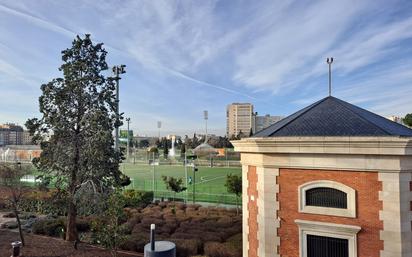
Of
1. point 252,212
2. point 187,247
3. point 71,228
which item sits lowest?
point 187,247

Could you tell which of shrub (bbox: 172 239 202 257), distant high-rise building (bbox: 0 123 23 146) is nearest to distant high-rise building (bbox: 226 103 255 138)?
distant high-rise building (bbox: 0 123 23 146)

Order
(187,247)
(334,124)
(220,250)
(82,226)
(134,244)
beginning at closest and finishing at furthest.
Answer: (334,124) < (220,250) < (187,247) < (134,244) < (82,226)

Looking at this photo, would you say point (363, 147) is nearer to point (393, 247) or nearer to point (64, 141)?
point (393, 247)

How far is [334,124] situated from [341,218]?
2904 millimetres

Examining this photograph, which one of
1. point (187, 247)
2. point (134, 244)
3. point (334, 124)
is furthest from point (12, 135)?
point (334, 124)

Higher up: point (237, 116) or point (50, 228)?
point (237, 116)

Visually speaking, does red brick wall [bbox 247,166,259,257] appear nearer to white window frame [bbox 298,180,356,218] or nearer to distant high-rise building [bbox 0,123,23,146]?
white window frame [bbox 298,180,356,218]

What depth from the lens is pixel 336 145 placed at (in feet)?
30.0

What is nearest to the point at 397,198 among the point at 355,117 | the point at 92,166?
the point at 355,117

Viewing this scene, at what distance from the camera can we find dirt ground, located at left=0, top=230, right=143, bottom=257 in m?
14.8

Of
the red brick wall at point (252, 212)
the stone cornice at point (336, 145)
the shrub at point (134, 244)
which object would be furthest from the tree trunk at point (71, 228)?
the stone cornice at point (336, 145)

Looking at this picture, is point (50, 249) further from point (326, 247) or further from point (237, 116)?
point (237, 116)

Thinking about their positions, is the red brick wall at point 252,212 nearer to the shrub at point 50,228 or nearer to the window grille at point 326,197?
the window grille at point 326,197

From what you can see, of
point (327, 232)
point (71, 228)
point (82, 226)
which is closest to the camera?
point (327, 232)
